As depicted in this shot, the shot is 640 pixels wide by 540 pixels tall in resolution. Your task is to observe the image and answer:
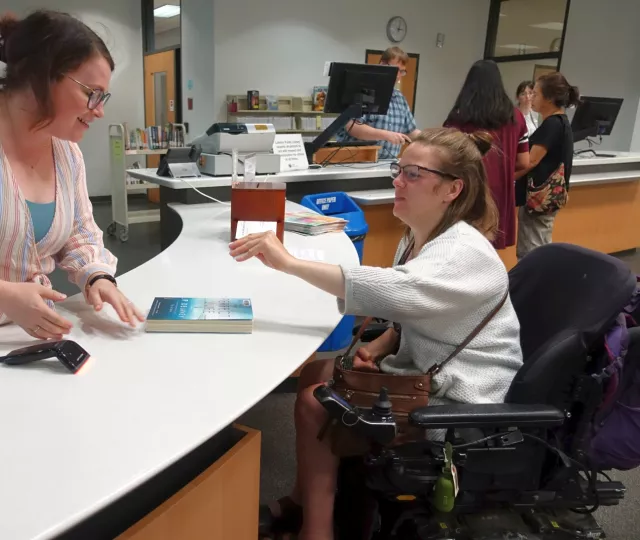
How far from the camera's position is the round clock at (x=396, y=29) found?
288 inches

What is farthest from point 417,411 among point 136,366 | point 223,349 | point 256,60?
point 256,60

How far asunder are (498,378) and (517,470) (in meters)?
0.20

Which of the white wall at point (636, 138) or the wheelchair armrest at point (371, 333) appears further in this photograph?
the white wall at point (636, 138)

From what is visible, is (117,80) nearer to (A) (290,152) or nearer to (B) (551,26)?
(A) (290,152)

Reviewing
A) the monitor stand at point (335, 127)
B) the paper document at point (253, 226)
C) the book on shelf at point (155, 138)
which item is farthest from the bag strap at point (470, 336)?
the book on shelf at point (155, 138)

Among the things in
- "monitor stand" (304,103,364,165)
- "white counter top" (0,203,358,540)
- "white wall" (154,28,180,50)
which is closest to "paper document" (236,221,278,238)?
"white counter top" (0,203,358,540)

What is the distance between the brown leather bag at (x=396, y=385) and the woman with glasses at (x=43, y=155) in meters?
0.47

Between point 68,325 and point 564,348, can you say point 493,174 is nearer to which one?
point 564,348

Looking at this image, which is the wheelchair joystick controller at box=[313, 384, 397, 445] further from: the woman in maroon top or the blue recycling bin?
the woman in maroon top

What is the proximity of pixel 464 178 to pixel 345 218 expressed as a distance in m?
1.28

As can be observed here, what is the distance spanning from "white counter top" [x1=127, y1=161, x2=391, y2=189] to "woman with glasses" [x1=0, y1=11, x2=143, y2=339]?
1.21 metres

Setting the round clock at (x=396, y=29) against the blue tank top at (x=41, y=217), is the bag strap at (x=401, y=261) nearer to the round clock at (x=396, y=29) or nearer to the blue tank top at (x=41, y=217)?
the blue tank top at (x=41, y=217)

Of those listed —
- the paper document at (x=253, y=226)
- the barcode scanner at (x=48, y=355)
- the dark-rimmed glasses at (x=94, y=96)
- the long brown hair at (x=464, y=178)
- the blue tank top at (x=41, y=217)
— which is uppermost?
the dark-rimmed glasses at (x=94, y=96)

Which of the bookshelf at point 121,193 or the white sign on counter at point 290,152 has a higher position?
the white sign on counter at point 290,152
